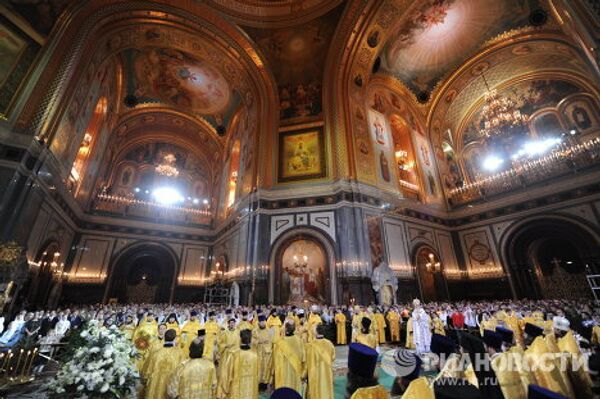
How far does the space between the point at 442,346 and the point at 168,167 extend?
69.6ft

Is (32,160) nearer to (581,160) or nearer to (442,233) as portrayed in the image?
(442,233)

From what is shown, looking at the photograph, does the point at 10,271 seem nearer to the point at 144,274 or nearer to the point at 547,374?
the point at 144,274

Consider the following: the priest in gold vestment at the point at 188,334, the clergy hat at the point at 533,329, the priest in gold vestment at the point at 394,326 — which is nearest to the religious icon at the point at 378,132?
the priest in gold vestment at the point at 394,326

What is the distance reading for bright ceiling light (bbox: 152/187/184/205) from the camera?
21.5 metres

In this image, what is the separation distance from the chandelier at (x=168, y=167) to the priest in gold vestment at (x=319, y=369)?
19.7 meters

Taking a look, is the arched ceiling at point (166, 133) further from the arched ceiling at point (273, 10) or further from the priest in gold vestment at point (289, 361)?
the priest in gold vestment at point (289, 361)

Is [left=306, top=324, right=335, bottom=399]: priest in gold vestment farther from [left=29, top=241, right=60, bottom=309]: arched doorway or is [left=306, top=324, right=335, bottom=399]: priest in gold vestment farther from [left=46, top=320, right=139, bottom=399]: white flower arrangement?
[left=29, top=241, right=60, bottom=309]: arched doorway

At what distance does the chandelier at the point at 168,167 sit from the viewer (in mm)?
20000

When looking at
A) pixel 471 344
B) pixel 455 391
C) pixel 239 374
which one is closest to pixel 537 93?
pixel 471 344

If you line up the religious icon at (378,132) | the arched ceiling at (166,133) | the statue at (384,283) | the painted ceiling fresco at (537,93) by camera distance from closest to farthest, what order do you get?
the statue at (384,283), the painted ceiling fresco at (537,93), the religious icon at (378,132), the arched ceiling at (166,133)

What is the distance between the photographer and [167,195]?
21859mm

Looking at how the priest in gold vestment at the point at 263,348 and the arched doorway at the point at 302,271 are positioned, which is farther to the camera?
the arched doorway at the point at 302,271

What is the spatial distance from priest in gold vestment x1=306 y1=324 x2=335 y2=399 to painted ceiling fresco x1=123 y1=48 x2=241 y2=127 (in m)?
17.4

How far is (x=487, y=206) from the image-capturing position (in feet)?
50.6
